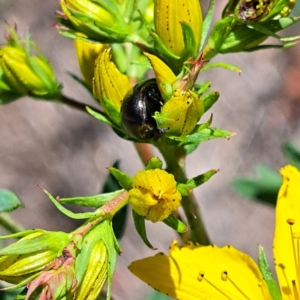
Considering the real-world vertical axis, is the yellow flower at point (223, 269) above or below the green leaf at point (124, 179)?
below

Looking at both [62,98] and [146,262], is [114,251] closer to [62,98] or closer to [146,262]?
[146,262]

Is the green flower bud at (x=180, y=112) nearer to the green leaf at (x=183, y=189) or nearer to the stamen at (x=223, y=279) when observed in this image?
the green leaf at (x=183, y=189)

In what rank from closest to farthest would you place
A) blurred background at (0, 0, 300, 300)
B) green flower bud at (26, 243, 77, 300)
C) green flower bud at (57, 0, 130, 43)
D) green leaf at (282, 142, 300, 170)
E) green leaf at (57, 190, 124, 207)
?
green flower bud at (26, 243, 77, 300)
green leaf at (57, 190, 124, 207)
green flower bud at (57, 0, 130, 43)
green leaf at (282, 142, 300, 170)
blurred background at (0, 0, 300, 300)

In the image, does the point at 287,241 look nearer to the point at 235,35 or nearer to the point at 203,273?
the point at 203,273

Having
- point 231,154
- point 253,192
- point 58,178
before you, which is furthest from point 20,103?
point 253,192

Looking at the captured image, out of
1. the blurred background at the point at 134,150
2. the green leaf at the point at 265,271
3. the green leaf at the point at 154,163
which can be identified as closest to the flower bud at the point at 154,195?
the green leaf at the point at 154,163

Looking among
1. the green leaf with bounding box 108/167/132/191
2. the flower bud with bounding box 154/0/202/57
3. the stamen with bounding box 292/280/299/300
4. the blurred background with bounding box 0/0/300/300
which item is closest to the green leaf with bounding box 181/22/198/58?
the flower bud with bounding box 154/0/202/57

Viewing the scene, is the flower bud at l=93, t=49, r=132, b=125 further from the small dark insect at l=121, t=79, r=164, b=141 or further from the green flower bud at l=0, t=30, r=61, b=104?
the green flower bud at l=0, t=30, r=61, b=104
